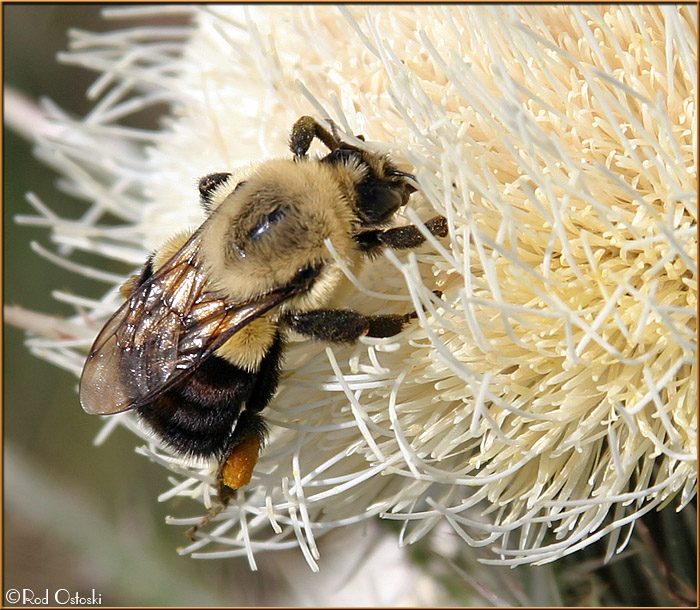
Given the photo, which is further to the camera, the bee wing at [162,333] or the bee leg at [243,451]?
the bee leg at [243,451]

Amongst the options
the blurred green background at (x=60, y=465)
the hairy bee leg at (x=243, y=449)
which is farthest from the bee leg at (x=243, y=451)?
the blurred green background at (x=60, y=465)

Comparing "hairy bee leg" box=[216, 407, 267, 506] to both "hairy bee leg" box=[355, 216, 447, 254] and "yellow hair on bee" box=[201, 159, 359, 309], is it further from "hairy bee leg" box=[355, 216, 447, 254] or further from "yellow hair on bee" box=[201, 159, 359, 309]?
"hairy bee leg" box=[355, 216, 447, 254]

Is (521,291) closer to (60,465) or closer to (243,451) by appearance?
(243,451)

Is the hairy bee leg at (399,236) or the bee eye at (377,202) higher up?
the bee eye at (377,202)

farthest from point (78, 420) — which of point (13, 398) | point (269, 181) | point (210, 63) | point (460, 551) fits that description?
point (269, 181)

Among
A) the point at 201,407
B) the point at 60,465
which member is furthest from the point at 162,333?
the point at 60,465

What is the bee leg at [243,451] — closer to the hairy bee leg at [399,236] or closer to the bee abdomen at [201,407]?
the bee abdomen at [201,407]
